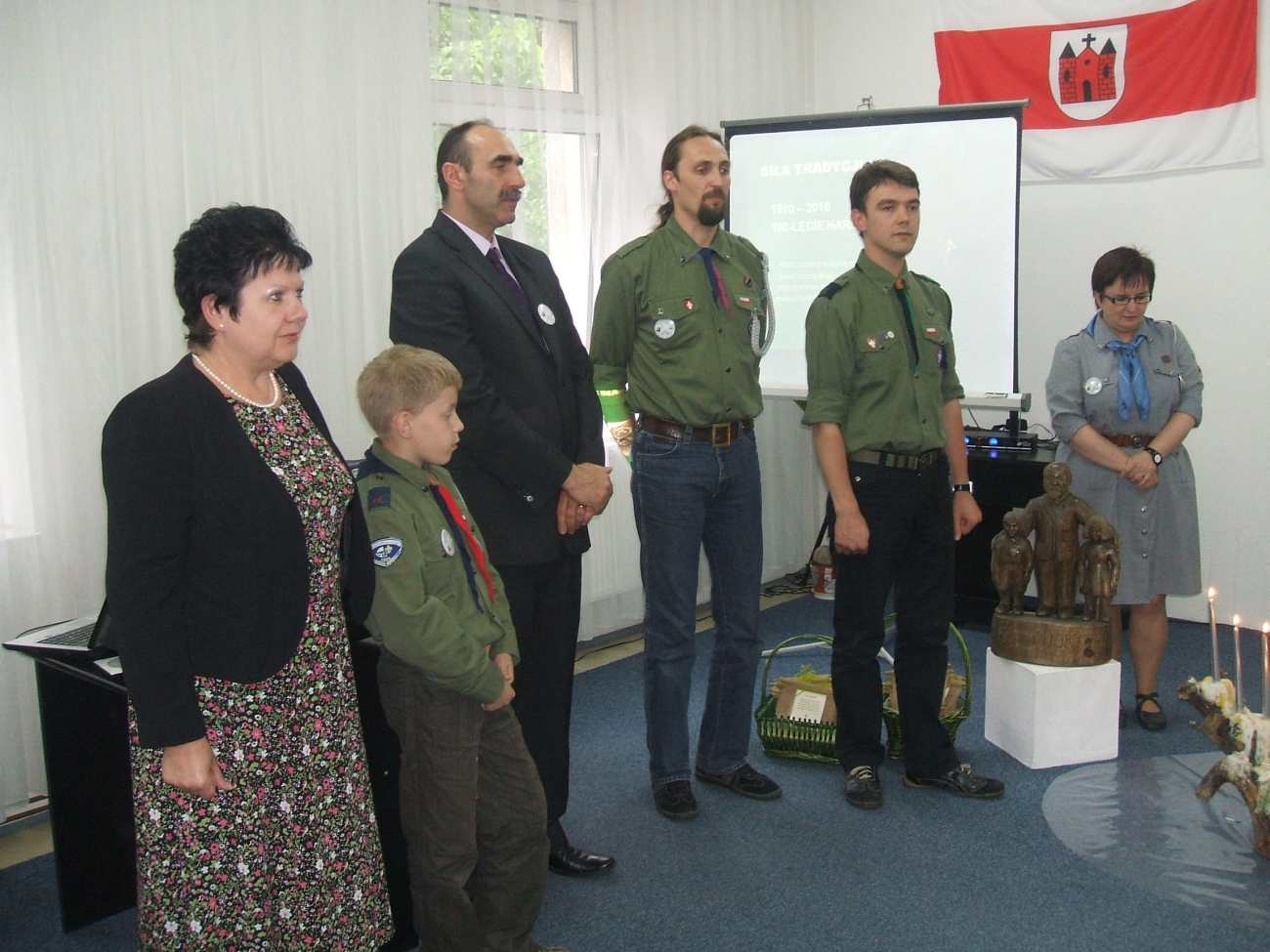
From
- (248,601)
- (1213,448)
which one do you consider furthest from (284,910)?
(1213,448)

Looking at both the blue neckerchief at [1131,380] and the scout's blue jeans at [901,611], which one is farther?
the blue neckerchief at [1131,380]

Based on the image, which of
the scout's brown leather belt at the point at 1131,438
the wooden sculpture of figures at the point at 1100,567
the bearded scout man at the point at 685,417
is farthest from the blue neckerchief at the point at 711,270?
the scout's brown leather belt at the point at 1131,438

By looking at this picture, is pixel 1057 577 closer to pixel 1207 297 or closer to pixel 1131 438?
pixel 1131 438

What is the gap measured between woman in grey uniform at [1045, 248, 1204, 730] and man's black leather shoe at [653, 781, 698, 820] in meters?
1.51

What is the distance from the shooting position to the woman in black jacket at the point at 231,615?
1460mm

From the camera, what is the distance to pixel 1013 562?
3201mm

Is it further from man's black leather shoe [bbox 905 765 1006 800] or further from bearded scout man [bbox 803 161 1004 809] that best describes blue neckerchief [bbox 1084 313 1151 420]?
man's black leather shoe [bbox 905 765 1006 800]

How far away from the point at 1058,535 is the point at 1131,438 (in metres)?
0.47

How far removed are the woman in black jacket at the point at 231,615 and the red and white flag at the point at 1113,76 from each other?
153 inches

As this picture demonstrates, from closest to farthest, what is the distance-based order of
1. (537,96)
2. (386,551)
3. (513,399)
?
(386,551) → (513,399) → (537,96)

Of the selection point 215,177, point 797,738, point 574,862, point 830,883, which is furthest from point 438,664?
point 215,177

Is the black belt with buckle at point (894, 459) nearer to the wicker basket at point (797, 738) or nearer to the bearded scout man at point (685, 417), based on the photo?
the bearded scout man at point (685, 417)

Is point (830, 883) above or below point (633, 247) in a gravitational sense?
below

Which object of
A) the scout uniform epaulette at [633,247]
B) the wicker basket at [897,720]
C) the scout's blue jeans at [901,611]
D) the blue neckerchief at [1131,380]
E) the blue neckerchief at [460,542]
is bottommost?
the wicker basket at [897,720]
